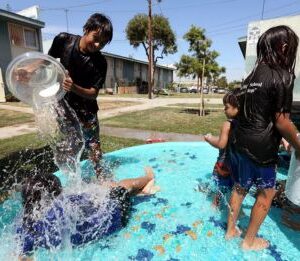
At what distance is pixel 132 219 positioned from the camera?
3.73 meters

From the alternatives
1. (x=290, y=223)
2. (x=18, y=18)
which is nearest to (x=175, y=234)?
(x=290, y=223)

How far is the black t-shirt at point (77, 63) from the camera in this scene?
383 centimetres

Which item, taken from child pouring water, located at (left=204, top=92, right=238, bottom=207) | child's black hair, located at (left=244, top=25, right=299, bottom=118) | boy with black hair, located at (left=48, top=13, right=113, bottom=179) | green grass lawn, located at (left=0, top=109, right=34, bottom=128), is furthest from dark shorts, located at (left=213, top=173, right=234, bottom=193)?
green grass lawn, located at (left=0, top=109, right=34, bottom=128)

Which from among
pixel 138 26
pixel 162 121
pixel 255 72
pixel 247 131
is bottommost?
pixel 162 121

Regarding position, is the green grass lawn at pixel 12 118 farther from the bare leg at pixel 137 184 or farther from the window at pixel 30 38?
the window at pixel 30 38

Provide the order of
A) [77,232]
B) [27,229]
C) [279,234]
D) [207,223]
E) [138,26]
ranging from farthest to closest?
[138,26] < [207,223] < [279,234] < [77,232] < [27,229]

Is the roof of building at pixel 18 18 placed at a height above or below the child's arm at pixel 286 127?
above

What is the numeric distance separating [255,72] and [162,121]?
830 cm

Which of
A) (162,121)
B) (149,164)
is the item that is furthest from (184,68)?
(149,164)

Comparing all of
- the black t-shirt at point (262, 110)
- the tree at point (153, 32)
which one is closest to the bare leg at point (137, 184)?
the black t-shirt at point (262, 110)

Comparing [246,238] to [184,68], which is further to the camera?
[184,68]

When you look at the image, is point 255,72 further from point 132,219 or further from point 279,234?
point 132,219

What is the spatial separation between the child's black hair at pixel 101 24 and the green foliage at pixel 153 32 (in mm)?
31571

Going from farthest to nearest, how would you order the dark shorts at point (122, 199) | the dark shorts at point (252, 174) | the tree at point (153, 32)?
the tree at point (153, 32), the dark shorts at point (122, 199), the dark shorts at point (252, 174)
